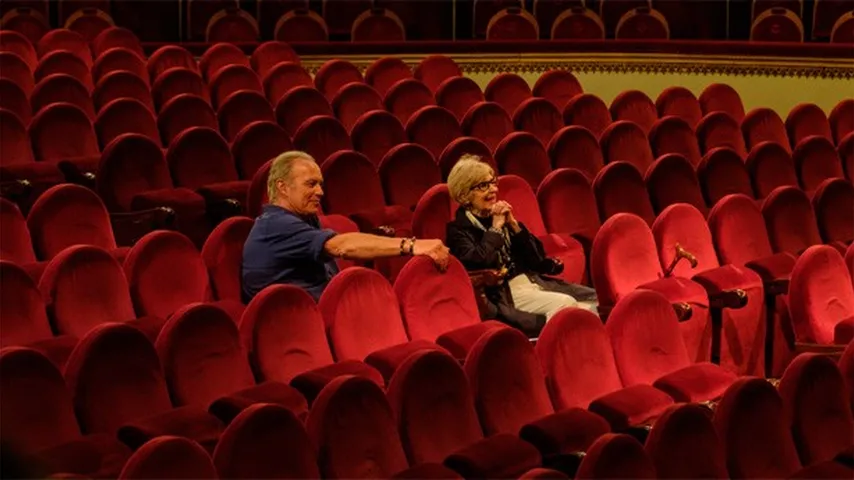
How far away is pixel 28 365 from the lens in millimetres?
547

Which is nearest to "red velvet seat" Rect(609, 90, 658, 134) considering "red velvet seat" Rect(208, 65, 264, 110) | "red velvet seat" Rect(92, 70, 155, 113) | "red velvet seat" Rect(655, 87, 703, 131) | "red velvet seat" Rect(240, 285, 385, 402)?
"red velvet seat" Rect(655, 87, 703, 131)

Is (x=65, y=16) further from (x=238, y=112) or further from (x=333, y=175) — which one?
(x=333, y=175)

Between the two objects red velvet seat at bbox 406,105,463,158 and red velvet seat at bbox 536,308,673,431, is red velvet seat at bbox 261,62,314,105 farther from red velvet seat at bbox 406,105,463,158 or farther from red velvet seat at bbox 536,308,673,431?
red velvet seat at bbox 536,308,673,431

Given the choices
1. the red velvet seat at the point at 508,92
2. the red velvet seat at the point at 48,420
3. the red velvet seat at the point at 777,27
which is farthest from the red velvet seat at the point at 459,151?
the red velvet seat at the point at 777,27

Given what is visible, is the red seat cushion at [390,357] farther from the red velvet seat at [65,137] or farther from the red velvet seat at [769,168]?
the red velvet seat at [769,168]

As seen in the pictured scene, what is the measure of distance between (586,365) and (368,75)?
2.38ft

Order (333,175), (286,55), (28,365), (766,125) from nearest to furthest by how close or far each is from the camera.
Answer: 1. (28,365)
2. (333,175)
3. (766,125)
4. (286,55)

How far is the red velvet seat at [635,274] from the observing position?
2.90ft

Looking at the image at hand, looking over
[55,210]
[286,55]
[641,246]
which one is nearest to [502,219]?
[641,246]

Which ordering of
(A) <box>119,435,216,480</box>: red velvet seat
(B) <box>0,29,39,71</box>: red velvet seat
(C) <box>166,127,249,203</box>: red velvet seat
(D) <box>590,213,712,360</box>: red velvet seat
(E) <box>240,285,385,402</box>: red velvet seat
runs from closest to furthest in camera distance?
(A) <box>119,435,216,480</box>: red velvet seat < (E) <box>240,285,385,402</box>: red velvet seat < (D) <box>590,213,712,360</box>: red velvet seat < (C) <box>166,127,249,203</box>: red velvet seat < (B) <box>0,29,39,71</box>: red velvet seat

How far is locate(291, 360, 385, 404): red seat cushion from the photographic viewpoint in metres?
0.65

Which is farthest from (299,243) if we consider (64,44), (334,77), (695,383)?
(64,44)

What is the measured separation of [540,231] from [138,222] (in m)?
0.29

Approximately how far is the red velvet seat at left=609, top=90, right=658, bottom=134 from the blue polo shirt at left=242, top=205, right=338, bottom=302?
1.87 ft
